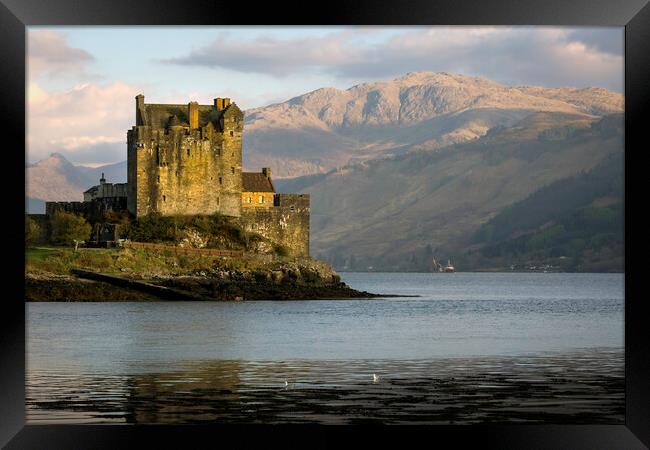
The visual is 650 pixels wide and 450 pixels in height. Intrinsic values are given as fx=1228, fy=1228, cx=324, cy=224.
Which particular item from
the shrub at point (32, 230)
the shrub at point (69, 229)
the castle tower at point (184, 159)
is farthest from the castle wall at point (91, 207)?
the shrub at point (69, 229)

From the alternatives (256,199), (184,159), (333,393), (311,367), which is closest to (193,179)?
(184,159)

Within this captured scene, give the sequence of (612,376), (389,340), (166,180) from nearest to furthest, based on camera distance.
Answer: (612,376) < (389,340) < (166,180)

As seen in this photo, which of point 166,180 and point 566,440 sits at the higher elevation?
point 166,180

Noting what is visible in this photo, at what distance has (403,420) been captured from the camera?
17.0m

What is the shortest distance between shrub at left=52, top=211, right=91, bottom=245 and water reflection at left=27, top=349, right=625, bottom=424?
36138 millimetres

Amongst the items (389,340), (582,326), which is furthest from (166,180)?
(389,340)

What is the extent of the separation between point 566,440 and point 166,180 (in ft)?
183

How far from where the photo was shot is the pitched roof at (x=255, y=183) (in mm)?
71375

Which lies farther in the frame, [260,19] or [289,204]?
[289,204]

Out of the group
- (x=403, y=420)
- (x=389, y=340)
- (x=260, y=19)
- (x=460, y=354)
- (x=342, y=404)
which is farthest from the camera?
(x=389, y=340)

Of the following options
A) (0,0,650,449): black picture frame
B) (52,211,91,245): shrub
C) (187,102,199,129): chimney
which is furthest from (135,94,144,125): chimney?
(0,0,650,449): black picture frame

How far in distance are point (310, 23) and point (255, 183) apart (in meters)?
60.6

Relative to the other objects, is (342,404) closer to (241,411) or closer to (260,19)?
(241,411)

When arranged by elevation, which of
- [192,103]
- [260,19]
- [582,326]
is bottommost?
[582,326]
